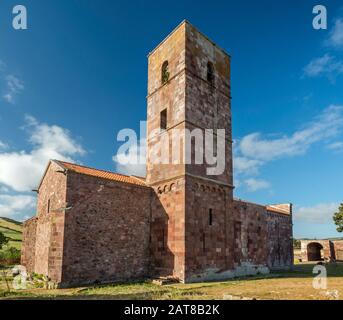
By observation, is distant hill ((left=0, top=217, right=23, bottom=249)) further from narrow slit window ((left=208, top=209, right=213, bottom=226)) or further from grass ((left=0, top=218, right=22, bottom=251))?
narrow slit window ((left=208, top=209, right=213, bottom=226))

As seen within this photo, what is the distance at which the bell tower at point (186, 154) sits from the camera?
16.3 m

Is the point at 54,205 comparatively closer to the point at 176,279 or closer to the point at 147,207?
the point at 147,207

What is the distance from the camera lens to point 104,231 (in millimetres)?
15711

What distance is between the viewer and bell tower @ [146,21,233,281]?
16344mm

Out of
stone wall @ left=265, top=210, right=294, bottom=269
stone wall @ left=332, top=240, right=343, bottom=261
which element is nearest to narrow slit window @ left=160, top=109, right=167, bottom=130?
stone wall @ left=265, top=210, right=294, bottom=269

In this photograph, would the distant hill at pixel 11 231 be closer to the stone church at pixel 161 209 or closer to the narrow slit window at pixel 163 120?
the stone church at pixel 161 209

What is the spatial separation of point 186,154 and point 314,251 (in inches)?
1613

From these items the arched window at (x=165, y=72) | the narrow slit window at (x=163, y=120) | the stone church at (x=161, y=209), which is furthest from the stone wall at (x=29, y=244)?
the arched window at (x=165, y=72)

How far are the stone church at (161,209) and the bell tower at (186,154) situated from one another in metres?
0.06

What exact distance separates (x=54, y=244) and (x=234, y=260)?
1104 cm

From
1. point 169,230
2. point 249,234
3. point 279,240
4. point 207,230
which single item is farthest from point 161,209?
point 279,240

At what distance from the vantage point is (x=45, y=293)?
12086 millimetres

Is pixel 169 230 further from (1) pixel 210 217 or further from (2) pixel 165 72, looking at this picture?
(2) pixel 165 72
